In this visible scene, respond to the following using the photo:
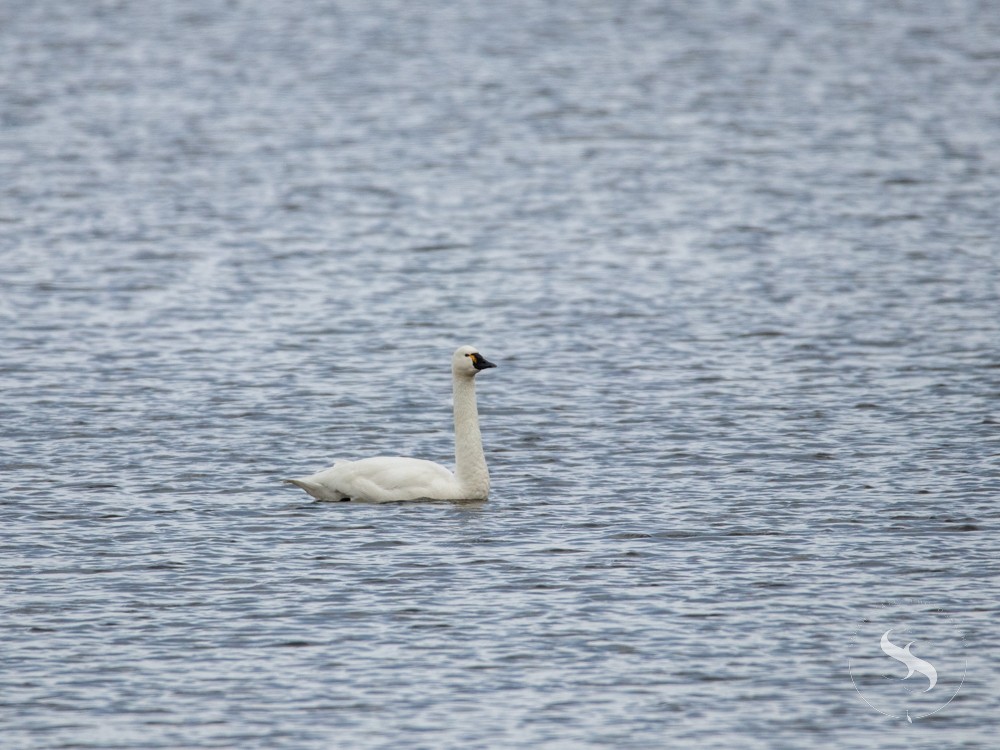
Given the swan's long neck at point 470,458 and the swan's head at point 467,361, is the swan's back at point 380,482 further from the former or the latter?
the swan's head at point 467,361

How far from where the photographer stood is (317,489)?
16.9 meters

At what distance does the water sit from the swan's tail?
143 millimetres

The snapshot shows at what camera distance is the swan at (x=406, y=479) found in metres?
16.8

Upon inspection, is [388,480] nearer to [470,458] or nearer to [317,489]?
[317,489]

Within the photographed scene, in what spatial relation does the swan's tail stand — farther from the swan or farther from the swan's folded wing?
the swan's folded wing

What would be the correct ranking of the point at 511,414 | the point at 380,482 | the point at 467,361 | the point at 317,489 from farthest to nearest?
the point at 511,414, the point at 467,361, the point at 317,489, the point at 380,482

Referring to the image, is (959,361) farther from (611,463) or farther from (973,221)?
(973,221)

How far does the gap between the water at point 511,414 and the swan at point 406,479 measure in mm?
163

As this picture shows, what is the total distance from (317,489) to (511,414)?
4310 millimetres

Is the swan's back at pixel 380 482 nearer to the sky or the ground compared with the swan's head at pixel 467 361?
nearer to the ground

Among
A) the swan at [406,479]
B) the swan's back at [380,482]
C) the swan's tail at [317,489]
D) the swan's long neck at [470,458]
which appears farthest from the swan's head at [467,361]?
the swan's tail at [317,489]

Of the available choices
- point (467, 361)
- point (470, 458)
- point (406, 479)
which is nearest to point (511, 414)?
point (467, 361)

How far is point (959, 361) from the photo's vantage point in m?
22.4

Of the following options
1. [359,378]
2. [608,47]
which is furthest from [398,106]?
[359,378]
